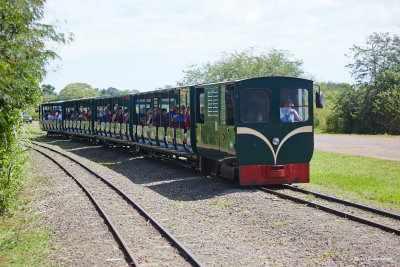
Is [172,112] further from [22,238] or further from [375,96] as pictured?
[375,96]

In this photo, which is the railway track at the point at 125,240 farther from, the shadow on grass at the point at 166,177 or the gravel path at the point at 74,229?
the shadow on grass at the point at 166,177

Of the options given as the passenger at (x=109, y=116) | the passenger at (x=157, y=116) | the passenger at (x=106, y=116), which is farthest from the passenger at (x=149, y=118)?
the passenger at (x=106, y=116)

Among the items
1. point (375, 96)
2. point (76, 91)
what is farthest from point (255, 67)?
point (76, 91)

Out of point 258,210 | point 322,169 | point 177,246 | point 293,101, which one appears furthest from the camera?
point 322,169

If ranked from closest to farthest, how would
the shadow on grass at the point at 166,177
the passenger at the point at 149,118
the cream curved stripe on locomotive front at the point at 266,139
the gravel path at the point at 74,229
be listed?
the gravel path at the point at 74,229 < the cream curved stripe on locomotive front at the point at 266,139 < the shadow on grass at the point at 166,177 < the passenger at the point at 149,118

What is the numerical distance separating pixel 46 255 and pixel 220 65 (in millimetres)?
36653

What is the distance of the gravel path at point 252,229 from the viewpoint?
698cm

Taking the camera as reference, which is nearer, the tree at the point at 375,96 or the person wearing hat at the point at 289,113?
the person wearing hat at the point at 289,113

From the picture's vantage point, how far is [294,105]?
12375 mm

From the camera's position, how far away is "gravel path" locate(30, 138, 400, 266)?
6.98m

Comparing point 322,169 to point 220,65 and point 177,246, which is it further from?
point 220,65

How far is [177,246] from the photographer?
7.63 m

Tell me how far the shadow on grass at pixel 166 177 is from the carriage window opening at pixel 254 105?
5.81ft

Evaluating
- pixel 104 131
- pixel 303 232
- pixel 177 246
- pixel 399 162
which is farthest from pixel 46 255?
pixel 104 131
